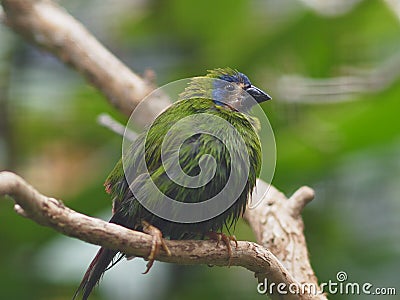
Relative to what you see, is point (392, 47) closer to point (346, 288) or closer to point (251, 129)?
point (346, 288)

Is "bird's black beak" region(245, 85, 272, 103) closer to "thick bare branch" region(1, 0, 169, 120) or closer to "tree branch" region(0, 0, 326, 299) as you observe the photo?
"tree branch" region(0, 0, 326, 299)

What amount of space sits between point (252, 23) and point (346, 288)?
1.94 metres

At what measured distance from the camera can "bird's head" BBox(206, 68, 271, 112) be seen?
2723mm

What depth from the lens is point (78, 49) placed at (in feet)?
13.1

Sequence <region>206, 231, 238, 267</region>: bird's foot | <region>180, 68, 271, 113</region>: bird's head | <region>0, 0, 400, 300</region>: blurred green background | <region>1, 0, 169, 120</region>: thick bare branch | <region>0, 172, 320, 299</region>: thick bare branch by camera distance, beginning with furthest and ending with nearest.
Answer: <region>0, 0, 400, 300</region>: blurred green background, <region>1, 0, 169, 120</region>: thick bare branch, <region>180, 68, 271, 113</region>: bird's head, <region>206, 231, 238, 267</region>: bird's foot, <region>0, 172, 320, 299</region>: thick bare branch

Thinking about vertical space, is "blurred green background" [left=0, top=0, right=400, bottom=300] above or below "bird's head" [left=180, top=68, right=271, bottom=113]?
above

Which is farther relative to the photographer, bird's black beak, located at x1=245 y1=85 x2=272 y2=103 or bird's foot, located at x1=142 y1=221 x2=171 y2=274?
bird's black beak, located at x1=245 y1=85 x2=272 y2=103

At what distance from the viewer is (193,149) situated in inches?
97.7

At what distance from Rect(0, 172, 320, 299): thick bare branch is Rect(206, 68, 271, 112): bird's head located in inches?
21.2

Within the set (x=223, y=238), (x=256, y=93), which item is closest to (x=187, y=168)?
(x=223, y=238)

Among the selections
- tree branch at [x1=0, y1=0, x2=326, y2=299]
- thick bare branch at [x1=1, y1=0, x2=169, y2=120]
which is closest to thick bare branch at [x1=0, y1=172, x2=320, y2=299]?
tree branch at [x1=0, y1=0, x2=326, y2=299]

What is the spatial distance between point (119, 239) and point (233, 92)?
0.93 meters

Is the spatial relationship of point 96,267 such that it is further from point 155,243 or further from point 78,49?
point 78,49

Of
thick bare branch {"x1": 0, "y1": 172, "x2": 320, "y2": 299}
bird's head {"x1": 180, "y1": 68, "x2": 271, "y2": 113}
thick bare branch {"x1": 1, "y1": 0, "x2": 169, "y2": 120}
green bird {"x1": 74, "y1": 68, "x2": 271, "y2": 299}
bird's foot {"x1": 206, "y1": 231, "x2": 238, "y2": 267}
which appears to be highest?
thick bare branch {"x1": 1, "y1": 0, "x2": 169, "y2": 120}
